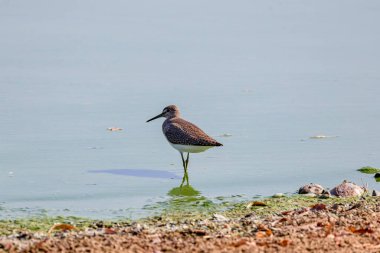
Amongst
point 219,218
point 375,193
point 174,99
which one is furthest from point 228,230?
point 174,99

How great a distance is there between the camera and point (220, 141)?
11.3 metres

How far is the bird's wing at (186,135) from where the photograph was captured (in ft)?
34.9

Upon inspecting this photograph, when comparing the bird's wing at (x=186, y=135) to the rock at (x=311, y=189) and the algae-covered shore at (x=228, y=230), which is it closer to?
the rock at (x=311, y=189)

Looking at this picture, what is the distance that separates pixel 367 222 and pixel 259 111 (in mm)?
5623

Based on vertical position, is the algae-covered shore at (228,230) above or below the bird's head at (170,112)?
below

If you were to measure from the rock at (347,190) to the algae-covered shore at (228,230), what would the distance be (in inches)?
5.6

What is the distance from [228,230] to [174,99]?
649 cm

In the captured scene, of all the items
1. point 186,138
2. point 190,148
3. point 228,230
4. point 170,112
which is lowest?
point 228,230

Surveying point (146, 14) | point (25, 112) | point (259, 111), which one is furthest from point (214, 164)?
point (146, 14)

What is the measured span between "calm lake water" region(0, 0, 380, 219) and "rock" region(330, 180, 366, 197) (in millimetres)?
531

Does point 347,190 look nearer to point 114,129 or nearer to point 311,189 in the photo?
point 311,189

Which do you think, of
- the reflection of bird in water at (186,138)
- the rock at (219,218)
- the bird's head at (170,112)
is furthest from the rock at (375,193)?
the bird's head at (170,112)

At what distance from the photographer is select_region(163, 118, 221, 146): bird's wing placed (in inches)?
418

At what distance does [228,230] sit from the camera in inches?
278
